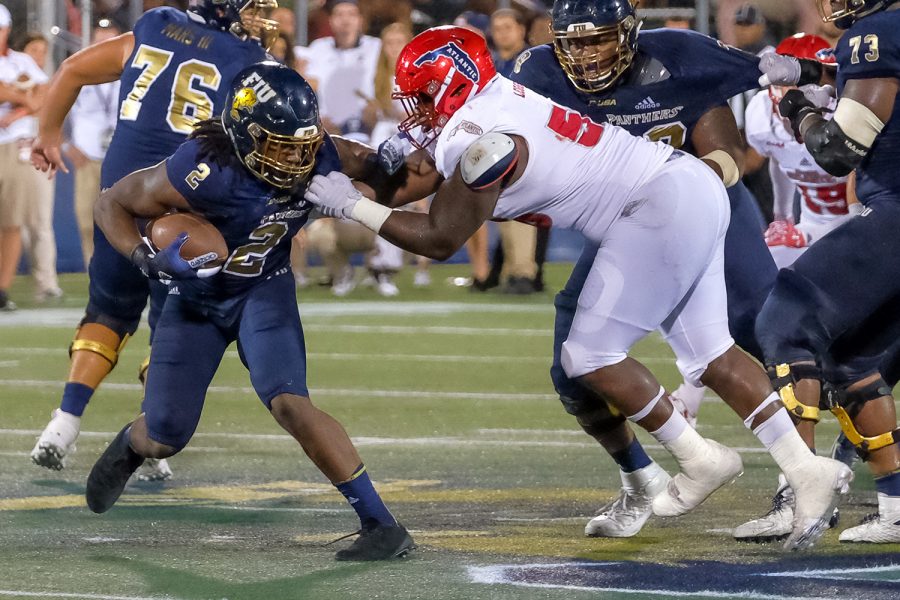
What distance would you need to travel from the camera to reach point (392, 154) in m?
5.01

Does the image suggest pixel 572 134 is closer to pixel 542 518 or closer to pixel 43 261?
pixel 542 518

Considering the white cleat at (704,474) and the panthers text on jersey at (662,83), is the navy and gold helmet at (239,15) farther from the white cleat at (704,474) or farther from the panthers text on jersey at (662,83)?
the white cleat at (704,474)

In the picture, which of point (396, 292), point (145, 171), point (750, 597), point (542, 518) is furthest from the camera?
point (396, 292)

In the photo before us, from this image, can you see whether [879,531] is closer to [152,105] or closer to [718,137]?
[718,137]

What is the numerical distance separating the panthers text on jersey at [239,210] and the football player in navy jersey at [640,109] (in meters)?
0.91

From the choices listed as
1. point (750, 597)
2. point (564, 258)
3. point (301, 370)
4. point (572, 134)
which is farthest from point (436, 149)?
point (564, 258)

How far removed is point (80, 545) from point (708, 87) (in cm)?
258

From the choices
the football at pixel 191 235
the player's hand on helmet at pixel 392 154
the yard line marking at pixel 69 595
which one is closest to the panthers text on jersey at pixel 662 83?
the player's hand on helmet at pixel 392 154

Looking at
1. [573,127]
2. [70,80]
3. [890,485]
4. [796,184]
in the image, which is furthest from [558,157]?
[796,184]

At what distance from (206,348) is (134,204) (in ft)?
1.67

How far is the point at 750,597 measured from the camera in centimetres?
417

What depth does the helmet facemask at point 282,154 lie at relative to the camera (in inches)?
186

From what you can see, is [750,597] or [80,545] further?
[80,545]

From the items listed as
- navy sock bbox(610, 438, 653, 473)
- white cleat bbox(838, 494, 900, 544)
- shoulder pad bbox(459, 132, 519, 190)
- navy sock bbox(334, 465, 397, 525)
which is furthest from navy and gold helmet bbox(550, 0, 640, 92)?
white cleat bbox(838, 494, 900, 544)
